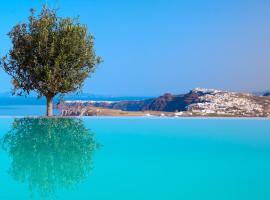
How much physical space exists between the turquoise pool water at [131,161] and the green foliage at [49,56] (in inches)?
63.6

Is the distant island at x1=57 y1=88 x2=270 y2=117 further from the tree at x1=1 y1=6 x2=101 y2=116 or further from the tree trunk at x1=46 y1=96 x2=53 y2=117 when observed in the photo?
the tree at x1=1 y1=6 x2=101 y2=116

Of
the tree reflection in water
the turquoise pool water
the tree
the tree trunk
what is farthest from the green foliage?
the tree reflection in water

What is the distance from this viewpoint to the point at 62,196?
6.70 meters

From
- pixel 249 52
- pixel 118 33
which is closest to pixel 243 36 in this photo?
pixel 249 52

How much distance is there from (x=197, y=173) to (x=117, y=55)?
42.0 metres

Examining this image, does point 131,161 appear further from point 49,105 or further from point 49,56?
point 49,105

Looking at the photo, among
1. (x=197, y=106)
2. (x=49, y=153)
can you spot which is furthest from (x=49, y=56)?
(x=197, y=106)

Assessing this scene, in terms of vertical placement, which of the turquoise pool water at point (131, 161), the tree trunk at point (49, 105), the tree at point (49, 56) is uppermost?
the tree at point (49, 56)

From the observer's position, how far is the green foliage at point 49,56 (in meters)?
17.3

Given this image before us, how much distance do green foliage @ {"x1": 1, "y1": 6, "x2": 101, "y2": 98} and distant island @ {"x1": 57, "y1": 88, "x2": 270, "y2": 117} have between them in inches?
83.8

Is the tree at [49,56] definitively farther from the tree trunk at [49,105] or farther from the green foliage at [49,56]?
the tree trunk at [49,105]

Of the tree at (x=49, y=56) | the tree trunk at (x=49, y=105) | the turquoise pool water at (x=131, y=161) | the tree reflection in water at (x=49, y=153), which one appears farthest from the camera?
the tree trunk at (x=49, y=105)

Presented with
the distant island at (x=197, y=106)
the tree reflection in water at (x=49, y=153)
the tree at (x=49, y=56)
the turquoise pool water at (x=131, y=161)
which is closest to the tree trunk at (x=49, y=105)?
the tree at (x=49, y=56)

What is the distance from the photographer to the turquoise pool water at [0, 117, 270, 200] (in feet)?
23.1
